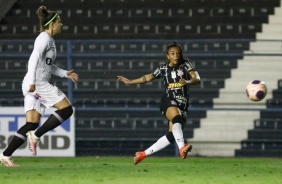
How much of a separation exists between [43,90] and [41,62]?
0.34 metres

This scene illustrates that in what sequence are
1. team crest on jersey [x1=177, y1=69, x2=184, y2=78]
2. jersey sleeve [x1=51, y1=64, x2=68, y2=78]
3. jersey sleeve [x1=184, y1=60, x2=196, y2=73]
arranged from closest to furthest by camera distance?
jersey sleeve [x1=51, y1=64, x2=68, y2=78] → jersey sleeve [x1=184, y1=60, x2=196, y2=73] → team crest on jersey [x1=177, y1=69, x2=184, y2=78]

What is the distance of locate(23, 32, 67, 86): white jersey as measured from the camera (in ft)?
37.0

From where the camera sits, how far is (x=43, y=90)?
38.2 feet

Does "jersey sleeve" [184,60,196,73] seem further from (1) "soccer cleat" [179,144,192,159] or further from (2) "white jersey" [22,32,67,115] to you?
(2) "white jersey" [22,32,67,115]

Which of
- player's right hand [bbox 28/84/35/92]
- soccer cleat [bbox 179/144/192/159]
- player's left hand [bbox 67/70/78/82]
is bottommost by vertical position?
soccer cleat [bbox 179/144/192/159]

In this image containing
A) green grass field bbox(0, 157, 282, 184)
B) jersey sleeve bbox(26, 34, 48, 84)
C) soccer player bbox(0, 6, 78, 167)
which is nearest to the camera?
green grass field bbox(0, 157, 282, 184)

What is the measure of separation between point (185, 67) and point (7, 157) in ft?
7.61

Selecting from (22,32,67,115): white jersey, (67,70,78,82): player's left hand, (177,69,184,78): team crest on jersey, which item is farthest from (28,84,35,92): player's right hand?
(177,69,184,78): team crest on jersey

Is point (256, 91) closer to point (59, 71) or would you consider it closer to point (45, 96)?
point (59, 71)

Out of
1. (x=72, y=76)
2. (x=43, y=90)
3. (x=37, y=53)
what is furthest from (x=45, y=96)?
(x=37, y=53)

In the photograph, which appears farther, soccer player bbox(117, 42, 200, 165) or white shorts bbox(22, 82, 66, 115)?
soccer player bbox(117, 42, 200, 165)

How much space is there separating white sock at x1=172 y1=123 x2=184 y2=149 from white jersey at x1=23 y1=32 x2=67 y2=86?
1.39 m

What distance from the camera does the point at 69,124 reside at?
53.8 ft

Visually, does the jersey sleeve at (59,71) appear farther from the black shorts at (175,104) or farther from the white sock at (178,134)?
the white sock at (178,134)
